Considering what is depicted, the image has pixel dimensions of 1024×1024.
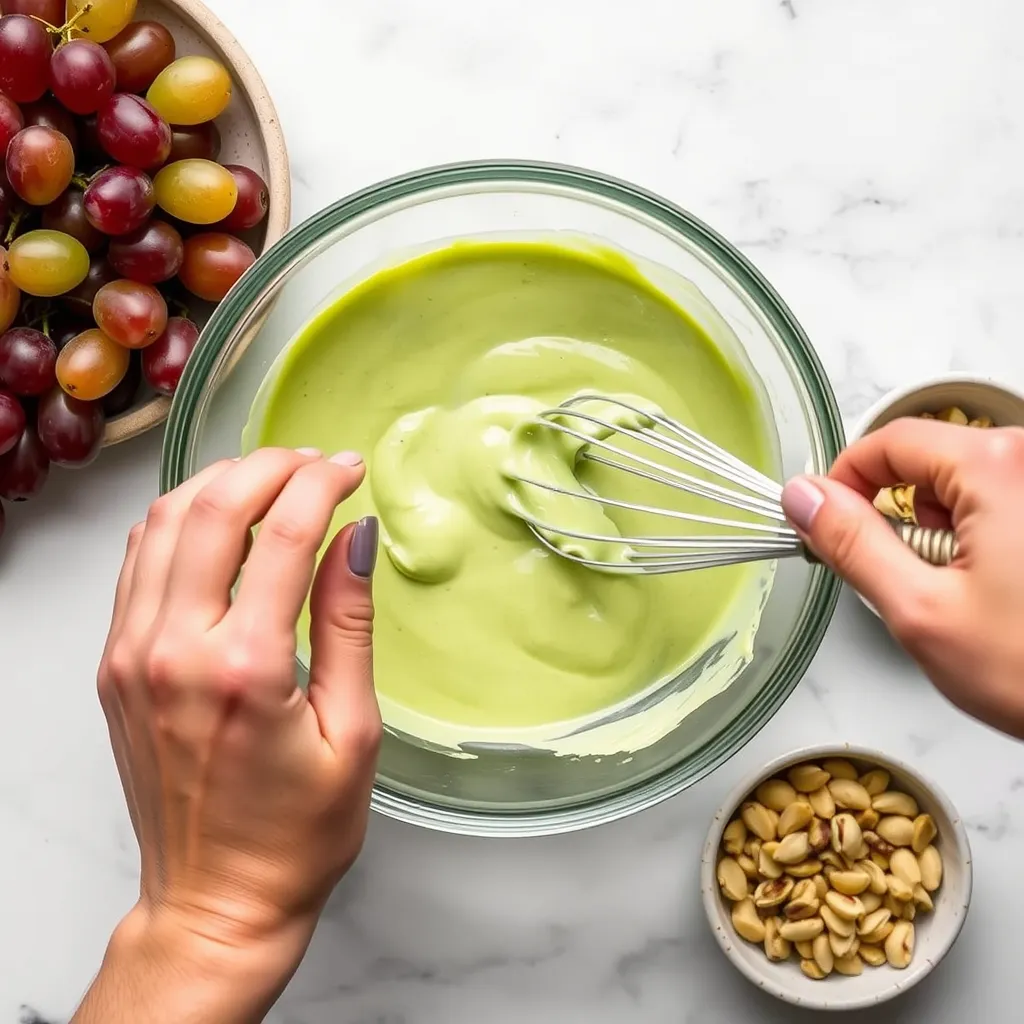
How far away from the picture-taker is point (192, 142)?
2.92 ft

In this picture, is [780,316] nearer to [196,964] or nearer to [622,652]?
[622,652]

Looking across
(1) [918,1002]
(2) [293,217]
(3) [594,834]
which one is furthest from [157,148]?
(1) [918,1002]

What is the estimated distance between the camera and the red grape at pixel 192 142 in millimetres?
886

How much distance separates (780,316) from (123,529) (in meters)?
0.56

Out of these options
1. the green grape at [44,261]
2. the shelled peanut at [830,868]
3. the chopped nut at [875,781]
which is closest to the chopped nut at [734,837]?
the shelled peanut at [830,868]

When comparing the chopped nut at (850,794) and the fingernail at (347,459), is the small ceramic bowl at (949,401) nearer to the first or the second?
the chopped nut at (850,794)

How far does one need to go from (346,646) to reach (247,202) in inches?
15.1

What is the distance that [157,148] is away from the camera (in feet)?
2.75

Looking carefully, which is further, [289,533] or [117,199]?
[117,199]

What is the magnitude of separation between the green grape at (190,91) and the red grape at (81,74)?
0.04m

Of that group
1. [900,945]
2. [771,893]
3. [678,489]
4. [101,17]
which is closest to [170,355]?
[101,17]

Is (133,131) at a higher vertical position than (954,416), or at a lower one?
higher

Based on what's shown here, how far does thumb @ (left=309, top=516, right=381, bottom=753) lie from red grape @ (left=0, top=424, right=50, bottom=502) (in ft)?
1.11

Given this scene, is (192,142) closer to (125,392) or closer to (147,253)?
(147,253)
